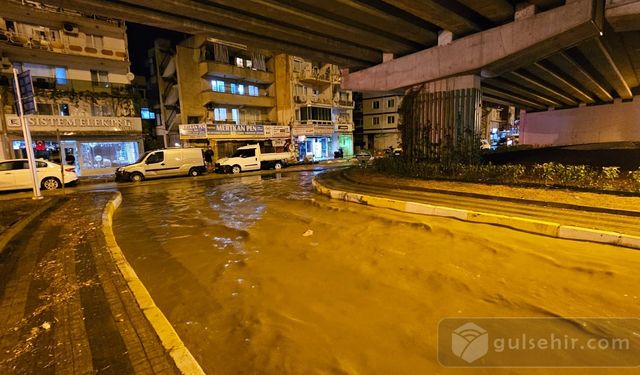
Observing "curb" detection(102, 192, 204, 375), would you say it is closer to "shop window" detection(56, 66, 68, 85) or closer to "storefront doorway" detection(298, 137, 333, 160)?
"shop window" detection(56, 66, 68, 85)

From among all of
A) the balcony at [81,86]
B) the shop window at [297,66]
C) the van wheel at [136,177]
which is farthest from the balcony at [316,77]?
the van wheel at [136,177]

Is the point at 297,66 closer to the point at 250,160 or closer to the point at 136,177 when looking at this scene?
the point at 250,160

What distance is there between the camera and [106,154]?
26500mm

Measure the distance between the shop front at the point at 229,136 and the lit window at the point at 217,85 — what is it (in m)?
4.49

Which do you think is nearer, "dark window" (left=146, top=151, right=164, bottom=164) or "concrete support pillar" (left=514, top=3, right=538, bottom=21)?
"concrete support pillar" (left=514, top=3, right=538, bottom=21)

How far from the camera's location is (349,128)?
144 feet

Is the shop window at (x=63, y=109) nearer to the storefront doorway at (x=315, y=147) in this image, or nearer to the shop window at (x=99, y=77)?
the shop window at (x=99, y=77)

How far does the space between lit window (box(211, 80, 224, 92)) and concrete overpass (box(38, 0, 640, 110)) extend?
20659 millimetres

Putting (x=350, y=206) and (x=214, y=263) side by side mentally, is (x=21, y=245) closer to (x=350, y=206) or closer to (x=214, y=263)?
(x=214, y=263)

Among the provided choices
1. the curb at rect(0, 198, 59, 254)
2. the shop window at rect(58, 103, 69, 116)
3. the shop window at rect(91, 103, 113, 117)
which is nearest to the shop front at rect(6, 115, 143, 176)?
the shop window at rect(91, 103, 113, 117)

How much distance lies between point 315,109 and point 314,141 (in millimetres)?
3988

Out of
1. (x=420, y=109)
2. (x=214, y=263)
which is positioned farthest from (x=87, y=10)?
(x=420, y=109)

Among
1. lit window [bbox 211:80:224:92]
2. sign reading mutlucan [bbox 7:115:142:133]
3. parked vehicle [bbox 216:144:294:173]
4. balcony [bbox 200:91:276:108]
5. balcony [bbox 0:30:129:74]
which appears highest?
balcony [bbox 0:30:129:74]

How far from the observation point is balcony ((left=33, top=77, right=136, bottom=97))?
76.3ft
